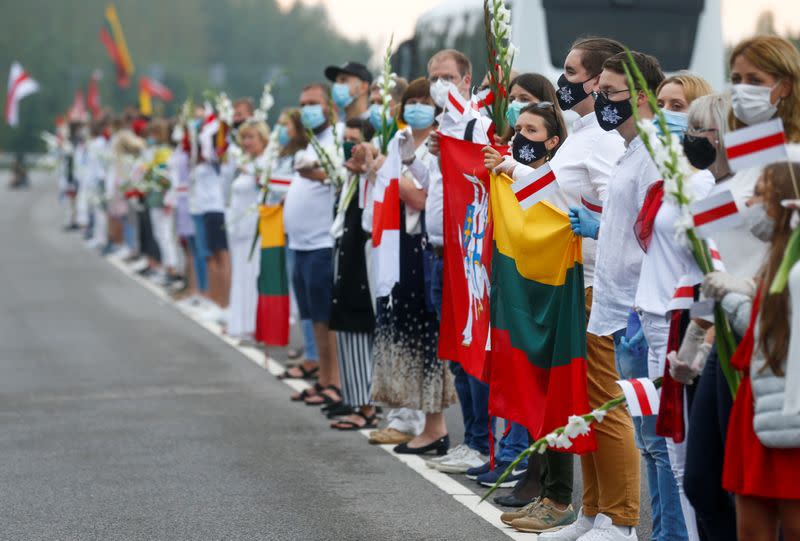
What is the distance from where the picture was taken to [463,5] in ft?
66.4

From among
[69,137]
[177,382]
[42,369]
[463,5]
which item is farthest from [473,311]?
[69,137]

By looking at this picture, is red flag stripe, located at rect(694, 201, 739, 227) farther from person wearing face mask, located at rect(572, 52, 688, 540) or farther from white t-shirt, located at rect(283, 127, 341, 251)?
white t-shirt, located at rect(283, 127, 341, 251)

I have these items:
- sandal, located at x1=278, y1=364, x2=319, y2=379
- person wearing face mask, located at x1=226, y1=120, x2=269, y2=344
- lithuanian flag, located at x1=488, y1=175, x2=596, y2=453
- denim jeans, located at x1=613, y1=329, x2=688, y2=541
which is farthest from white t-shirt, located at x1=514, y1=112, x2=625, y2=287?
person wearing face mask, located at x1=226, y1=120, x2=269, y2=344

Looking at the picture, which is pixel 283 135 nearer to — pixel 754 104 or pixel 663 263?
pixel 663 263

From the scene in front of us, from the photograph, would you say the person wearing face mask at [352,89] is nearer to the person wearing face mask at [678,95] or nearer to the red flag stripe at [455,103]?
the red flag stripe at [455,103]

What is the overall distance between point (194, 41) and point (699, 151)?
5746 inches

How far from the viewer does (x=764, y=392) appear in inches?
165

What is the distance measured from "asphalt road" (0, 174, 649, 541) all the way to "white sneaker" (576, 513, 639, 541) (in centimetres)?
48

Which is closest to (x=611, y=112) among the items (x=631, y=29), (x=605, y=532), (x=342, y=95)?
(x=605, y=532)

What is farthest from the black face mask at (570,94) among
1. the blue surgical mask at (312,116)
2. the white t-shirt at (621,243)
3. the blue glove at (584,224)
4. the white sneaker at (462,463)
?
the blue surgical mask at (312,116)

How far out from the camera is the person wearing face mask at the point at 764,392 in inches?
163

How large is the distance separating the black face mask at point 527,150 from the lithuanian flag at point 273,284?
4.69 metres

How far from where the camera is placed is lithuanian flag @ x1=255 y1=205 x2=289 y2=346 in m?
11.3

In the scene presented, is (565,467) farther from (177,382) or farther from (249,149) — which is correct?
(249,149)
